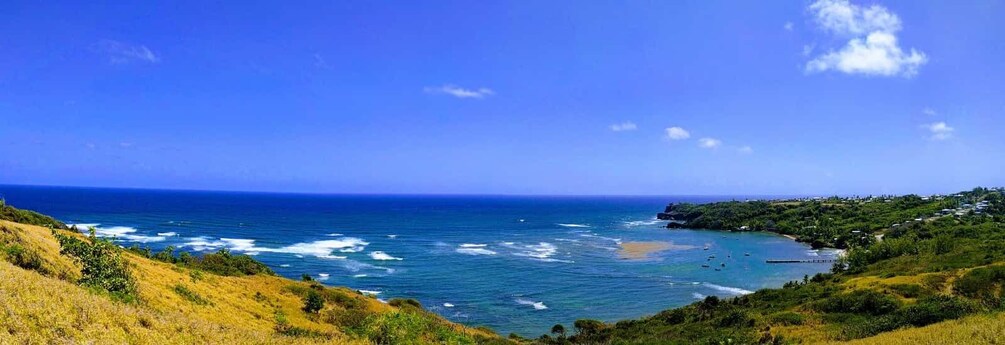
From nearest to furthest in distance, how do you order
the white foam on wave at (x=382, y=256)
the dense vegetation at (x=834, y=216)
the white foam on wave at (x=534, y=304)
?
the white foam on wave at (x=534, y=304)
the white foam on wave at (x=382, y=256)
the dense vegetation at (x=834, y=216)

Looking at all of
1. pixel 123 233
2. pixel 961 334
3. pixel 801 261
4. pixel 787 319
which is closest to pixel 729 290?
pixel 801 261

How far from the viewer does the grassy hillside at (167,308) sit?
9.23 meters

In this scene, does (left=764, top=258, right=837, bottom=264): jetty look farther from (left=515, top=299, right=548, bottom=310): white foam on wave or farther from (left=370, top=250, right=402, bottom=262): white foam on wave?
(left=370, top=250, right=402, bottom=262): white foam on wave

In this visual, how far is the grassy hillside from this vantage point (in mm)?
9227

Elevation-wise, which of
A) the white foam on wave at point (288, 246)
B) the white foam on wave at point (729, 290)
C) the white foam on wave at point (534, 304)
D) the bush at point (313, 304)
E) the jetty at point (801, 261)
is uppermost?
the bush at point (313, 304)

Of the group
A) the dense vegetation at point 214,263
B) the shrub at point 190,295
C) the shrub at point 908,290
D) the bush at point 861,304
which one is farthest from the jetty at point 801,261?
the shrub at point 190,295

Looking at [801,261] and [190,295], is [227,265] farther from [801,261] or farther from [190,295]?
[801,261]

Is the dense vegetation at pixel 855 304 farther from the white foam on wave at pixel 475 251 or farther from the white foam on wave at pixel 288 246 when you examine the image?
the white foam on wave at pixel 288 246

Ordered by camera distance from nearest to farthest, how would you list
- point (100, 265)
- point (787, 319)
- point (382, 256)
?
point (100, 265)
point (787, 319)
point (382, 256)

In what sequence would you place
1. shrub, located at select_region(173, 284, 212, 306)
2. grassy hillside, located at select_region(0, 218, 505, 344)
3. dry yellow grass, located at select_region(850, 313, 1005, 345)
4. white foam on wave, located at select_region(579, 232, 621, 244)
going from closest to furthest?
grassy hillside, located at select_region(0, 218, 505, 344), dry yellow grass, located at select_region(850, 313, 1005, 345), shrub, located at select_region(173, 284, 212, 306), white foam on wave, located at select_region(579, 232, 621, 244)

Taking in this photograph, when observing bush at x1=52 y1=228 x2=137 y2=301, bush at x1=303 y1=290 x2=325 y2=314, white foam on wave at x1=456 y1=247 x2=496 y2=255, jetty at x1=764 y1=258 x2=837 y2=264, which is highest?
bush at x1=52 y1=228 x2=137 y2=301

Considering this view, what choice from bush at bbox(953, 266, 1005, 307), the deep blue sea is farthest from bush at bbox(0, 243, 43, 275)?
bush at bbox(953, 266, 1005, 307)

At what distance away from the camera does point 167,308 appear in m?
22.2

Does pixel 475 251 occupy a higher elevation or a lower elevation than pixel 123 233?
lower
